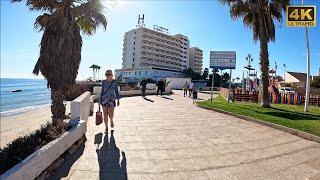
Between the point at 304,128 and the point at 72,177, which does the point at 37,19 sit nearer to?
the point at 72,177

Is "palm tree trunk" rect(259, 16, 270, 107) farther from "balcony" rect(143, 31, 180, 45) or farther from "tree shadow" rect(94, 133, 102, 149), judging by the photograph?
A: "balcony" rect(143, 31, 180, 45)

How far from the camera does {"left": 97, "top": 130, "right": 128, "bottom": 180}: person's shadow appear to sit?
13.1 feet

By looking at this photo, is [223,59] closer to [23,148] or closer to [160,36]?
[23,148]

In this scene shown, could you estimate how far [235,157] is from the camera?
204 inches

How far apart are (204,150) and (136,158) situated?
1598mm

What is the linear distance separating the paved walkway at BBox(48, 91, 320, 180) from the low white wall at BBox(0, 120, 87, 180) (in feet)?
0.85

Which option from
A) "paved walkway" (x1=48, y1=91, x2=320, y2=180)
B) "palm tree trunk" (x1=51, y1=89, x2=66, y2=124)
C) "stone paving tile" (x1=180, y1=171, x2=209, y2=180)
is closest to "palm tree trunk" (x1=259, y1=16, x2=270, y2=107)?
"paved walkway" (x1=48, y1=91, x2=320, y2=180)

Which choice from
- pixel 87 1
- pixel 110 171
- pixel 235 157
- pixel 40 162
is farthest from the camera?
pixel 87 1

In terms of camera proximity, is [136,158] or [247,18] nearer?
[136,158]

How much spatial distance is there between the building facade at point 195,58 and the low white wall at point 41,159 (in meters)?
130

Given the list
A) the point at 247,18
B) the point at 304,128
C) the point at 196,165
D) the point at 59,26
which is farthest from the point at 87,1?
the point at 247,18

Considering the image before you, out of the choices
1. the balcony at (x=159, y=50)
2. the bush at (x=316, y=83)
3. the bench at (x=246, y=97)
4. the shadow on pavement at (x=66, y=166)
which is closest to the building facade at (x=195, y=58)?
the balcony at (x=159, y=50)

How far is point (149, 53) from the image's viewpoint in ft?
336

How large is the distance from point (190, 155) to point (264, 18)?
12.0m
